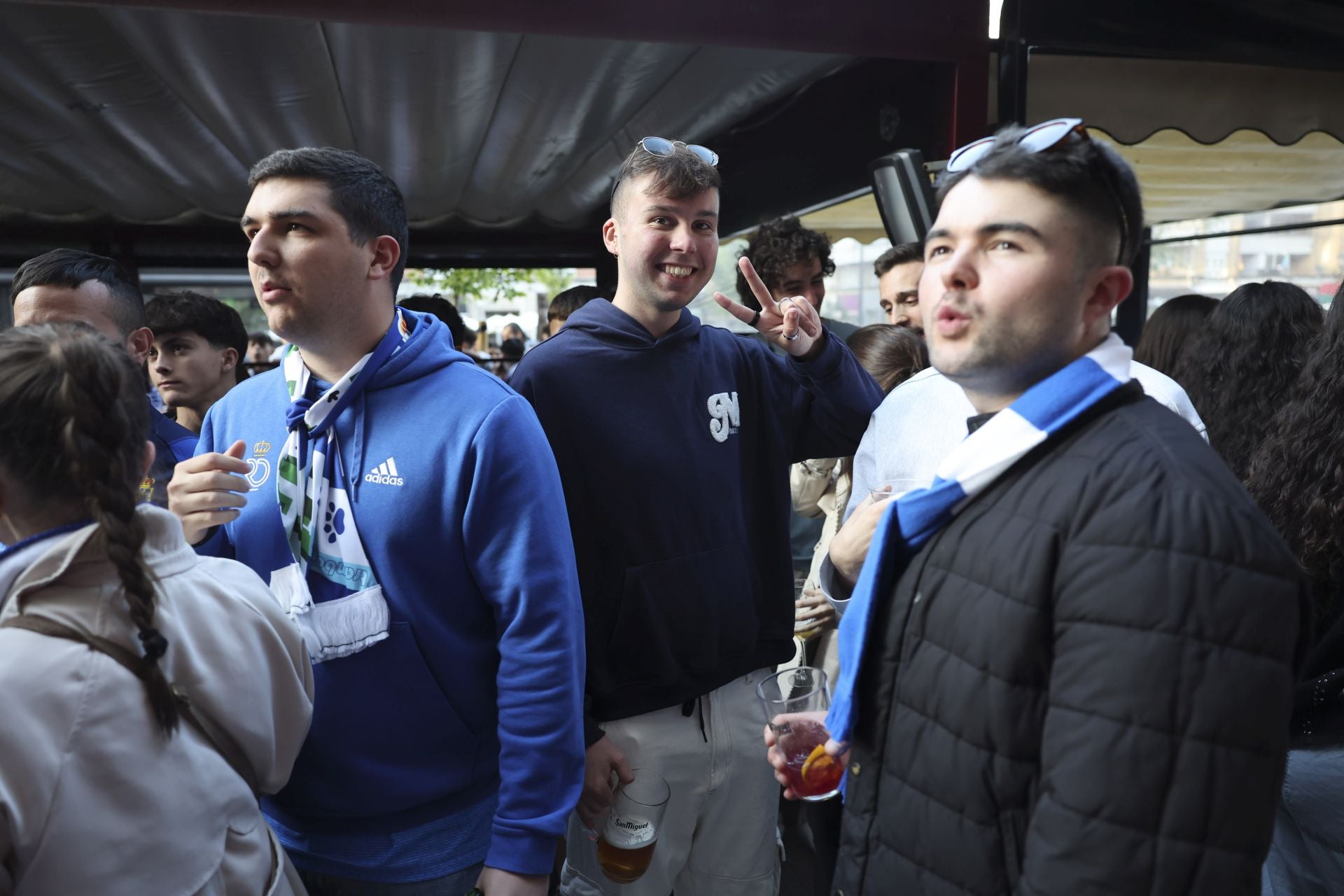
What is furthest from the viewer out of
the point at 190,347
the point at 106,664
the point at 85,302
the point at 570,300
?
the point at 570,300

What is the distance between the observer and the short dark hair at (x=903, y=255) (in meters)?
3.47

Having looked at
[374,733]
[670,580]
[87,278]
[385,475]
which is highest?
[87,278]

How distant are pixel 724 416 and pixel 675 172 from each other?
0.56 meters

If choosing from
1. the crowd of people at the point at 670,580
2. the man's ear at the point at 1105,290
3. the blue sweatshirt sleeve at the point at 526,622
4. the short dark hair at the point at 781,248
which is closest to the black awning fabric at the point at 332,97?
the short dark hair at the point at 781,248

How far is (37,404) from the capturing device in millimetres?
1109

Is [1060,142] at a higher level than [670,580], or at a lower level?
higher

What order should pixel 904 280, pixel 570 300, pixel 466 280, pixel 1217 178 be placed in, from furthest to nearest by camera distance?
pixel 466 280
pixel 1217 178
pixel 570 300
pixel 904 280

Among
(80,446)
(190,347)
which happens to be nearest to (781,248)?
(190,347)

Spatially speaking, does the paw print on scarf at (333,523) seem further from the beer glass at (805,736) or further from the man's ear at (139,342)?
the man's ear at (139,342)

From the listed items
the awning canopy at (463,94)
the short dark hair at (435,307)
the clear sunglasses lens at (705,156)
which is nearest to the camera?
the clear sunglasses lens at (705,156)

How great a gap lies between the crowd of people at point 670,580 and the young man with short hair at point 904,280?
105 centimetres

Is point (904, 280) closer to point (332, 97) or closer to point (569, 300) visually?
point (569, 300)

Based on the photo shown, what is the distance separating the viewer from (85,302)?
2420 mm

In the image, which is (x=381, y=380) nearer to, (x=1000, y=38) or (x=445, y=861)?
(x=445, y=861)
